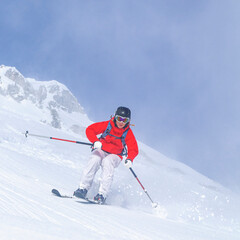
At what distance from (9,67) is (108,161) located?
7722 inches

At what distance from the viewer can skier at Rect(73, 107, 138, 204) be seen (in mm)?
4750

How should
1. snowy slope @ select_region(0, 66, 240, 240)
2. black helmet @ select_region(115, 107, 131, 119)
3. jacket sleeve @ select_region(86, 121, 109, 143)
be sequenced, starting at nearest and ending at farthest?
snowy slope @ select_region(0, 66, 240, 240), black helmet @ select_region(115, 107, 131, 119), jacket sleeve @ select_region(86, 121, 109, 143)

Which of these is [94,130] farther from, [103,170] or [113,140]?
[103,170]

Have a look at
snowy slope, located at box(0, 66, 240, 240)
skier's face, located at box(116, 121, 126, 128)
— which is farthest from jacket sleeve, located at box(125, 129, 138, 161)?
snowy slope, located at box(0, 66, 240, 240)

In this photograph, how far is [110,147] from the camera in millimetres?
5102

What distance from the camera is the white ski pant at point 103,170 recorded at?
465cm

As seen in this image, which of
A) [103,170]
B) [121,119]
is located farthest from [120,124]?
[103,170]

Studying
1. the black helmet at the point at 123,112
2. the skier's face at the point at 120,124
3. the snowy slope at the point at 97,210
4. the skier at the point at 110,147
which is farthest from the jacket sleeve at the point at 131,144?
the snowy slope at the point at 97,210

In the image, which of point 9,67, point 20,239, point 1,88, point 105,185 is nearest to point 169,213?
point 105,185

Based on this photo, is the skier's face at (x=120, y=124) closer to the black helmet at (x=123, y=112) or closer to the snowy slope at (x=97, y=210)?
the black helmet at (x=123, y=112)

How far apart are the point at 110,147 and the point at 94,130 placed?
19.0 inches

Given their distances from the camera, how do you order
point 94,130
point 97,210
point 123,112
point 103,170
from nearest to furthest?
point 97,210
point 103,170
point 123,112
point 94,130

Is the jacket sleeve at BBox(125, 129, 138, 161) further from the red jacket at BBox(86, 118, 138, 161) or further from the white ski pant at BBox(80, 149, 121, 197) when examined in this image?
the white ski pant at BBox(80, 149, 121, 197)

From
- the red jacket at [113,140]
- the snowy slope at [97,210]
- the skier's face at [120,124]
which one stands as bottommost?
the snowy slope at [97,210]
